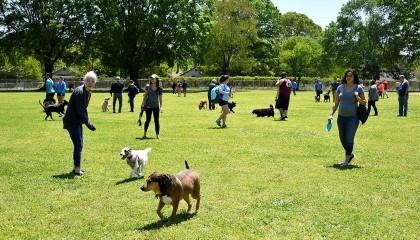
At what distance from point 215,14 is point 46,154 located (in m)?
57.4

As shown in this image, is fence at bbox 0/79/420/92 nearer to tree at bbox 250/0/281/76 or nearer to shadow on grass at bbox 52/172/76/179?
tree at bbox 250/0/281/76

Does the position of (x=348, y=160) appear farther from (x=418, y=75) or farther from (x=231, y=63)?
(x=418, y=75)

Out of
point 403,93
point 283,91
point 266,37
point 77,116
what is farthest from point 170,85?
point 77,116

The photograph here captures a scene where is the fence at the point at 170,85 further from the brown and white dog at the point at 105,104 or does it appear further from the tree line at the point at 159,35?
the brown and white dog at the point at 105,104

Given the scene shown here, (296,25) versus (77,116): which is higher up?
(296,25)

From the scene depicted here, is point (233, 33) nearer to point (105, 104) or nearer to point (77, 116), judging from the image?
Result: point (105, 104)

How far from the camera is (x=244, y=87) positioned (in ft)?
225

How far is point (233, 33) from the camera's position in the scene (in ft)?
212

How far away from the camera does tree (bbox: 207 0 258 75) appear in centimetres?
6444

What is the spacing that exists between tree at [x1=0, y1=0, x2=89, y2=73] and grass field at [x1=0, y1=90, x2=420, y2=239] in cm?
4541

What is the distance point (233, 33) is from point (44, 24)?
1020 inches

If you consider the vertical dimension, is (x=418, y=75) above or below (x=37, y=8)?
below

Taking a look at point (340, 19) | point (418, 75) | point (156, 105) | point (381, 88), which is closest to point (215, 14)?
point (340, 19)

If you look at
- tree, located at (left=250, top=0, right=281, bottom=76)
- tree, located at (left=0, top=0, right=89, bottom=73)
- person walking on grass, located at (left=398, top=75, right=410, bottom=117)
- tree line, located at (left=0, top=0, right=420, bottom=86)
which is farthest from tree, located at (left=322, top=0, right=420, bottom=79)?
person walking on grass, located at (left=398, top=75, right=410, bottom=117)
